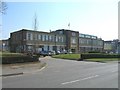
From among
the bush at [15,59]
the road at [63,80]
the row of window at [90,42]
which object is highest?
the row of window at [90,42]

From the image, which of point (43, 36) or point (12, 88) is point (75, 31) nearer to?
point (43, 36)

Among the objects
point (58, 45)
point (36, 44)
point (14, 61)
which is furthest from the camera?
point (58, 45)

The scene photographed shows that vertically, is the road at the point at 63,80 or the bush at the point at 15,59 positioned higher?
the bush at the point at 15,59

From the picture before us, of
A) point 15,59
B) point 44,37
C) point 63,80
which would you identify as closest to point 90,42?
point 44,37

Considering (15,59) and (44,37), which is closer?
(15,59)

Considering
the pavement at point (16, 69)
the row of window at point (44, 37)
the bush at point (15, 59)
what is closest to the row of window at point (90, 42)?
the row of window at point (44, 37)

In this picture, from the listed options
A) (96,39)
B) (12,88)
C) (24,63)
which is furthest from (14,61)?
(96,39)

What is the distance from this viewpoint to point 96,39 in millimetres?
135875

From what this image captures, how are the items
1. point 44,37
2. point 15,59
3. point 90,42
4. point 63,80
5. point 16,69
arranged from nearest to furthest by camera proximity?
point 63,80
point 16,69
point 15,59
point 44,37
point 90,42

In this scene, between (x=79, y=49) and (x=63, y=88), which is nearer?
(x=63, y=88)

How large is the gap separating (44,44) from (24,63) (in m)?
64.5

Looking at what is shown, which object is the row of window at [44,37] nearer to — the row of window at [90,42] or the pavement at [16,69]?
the row of window at [90,42]

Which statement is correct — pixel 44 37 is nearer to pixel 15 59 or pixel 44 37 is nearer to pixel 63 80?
pixel 15 59

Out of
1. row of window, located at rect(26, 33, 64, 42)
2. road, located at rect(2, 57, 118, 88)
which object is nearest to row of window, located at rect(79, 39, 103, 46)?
row of window, located at rect(26, 33, 64, 42)
